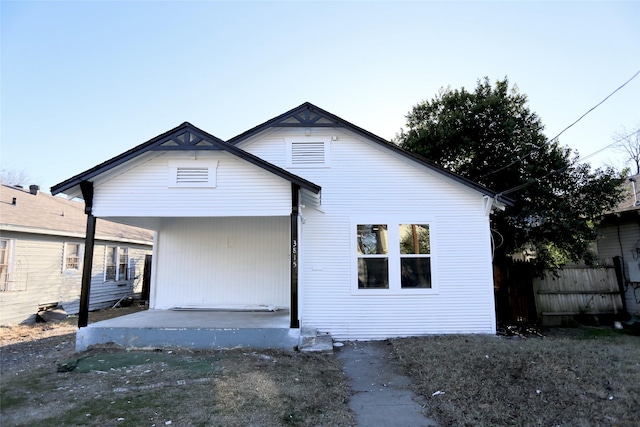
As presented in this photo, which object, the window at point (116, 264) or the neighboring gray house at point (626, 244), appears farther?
the window at point (116, 264)

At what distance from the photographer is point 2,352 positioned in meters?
7.89

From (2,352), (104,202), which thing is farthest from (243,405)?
(2,352)

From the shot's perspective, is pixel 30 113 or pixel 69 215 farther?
pixel 69 215

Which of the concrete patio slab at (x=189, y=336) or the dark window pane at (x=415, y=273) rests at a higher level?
the dark window pane at (x=415, y=273)

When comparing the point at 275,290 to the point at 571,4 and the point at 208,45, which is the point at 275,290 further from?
the point at 571,4

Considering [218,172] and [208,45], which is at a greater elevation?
[208,45]

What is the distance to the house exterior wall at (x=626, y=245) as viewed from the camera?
→ 35.6ft

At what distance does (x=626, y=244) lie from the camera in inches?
448

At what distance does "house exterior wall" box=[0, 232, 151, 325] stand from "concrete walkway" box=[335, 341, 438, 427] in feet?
33.5

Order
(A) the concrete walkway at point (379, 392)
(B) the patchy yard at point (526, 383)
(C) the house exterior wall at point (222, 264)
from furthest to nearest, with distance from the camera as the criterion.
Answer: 1. (C) the house exterior wall at point (222, 264)
2. (A) the concrete walkway at point (379, 392)
3. (B) the patchy yard at point (526, 383)

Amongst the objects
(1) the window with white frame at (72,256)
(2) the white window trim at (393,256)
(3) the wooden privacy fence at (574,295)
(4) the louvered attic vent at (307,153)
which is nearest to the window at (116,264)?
(1) the window with white frame at (72,256)

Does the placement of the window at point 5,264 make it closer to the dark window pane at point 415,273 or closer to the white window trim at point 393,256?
the white window trim at point 393,256

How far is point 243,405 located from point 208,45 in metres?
8.51

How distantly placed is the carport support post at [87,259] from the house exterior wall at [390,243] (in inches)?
166
